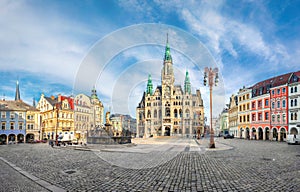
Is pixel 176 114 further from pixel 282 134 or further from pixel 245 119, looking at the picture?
pixel 282 134

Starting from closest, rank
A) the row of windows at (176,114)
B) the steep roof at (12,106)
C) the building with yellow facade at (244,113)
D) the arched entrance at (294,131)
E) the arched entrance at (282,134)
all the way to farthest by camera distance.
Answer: the arched entrance at (294,131), the arched entrance at (282,134), the steep roof at (12,106), the building with yellow facade at (244,113), the row of windows at (176,114)

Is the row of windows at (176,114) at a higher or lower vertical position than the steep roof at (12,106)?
lower

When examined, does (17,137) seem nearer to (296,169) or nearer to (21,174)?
(21,174)

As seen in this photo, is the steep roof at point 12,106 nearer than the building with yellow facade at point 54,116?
Yes

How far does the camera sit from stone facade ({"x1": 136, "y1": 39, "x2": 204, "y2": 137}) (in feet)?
300

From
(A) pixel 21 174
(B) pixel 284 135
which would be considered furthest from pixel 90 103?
(A) pixel 21 174

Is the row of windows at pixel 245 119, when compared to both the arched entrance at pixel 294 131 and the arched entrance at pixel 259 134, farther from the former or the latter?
the arched entrance at pixel 294 131

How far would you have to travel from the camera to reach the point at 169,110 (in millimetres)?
94188

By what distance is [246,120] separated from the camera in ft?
187

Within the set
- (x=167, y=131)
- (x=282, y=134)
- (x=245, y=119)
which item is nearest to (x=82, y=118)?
(x=167, y=131)

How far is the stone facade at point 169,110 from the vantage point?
91.6m

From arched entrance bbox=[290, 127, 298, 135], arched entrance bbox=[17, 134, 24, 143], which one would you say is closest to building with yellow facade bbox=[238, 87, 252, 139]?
arched entrance bbox=[290, 127, 298, 135]

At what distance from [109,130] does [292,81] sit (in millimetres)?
37042

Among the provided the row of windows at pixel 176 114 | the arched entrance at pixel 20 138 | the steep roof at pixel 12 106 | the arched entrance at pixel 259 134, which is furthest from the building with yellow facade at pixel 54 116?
the arched entrance at pixel 259 134
